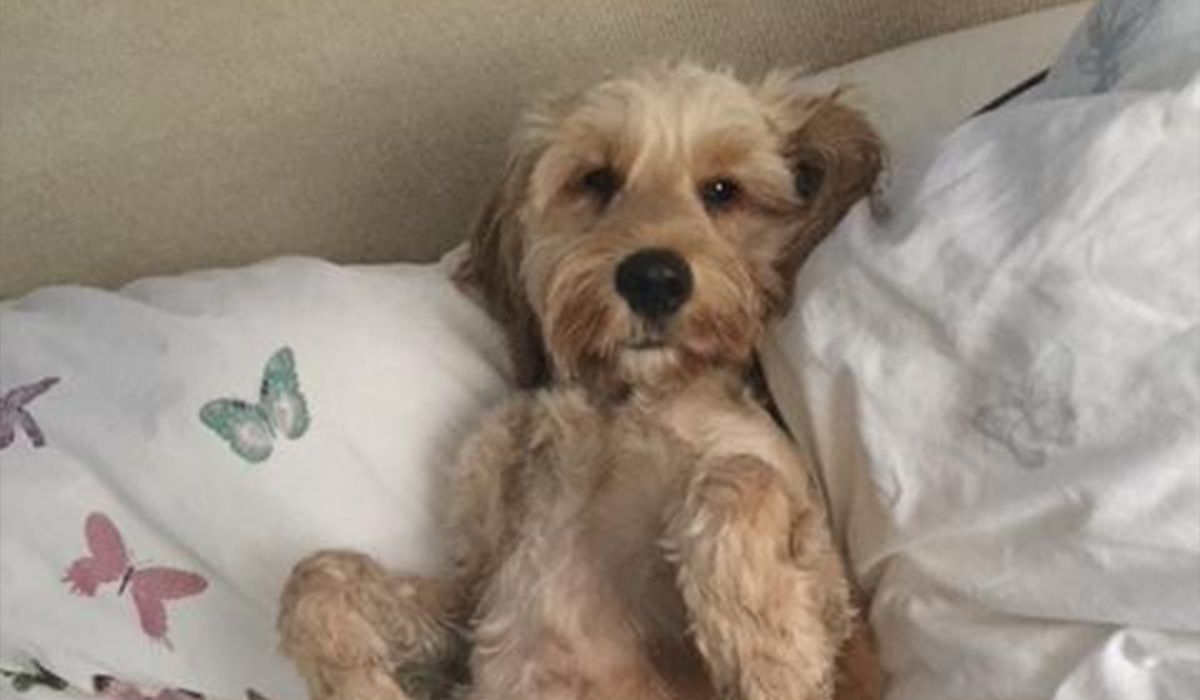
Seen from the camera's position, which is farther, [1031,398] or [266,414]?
[266,414]

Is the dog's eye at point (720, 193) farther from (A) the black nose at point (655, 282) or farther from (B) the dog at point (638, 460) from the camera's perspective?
(A) the black nose at point (655, 282)

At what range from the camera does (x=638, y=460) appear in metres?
1.21

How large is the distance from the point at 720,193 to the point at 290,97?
520mm

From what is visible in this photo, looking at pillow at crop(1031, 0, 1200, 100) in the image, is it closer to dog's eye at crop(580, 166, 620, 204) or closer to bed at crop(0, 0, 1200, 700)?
bed at crop(0, 0, 1200, 700)

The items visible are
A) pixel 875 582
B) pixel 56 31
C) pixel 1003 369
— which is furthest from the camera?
pixel 56 31

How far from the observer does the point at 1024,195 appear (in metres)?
1.03

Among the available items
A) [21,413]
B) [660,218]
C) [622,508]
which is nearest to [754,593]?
[622,508]

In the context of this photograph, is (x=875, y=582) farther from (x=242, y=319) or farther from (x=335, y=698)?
(x=242, y=319)

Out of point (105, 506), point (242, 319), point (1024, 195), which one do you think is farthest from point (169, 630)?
point (1024, 195)

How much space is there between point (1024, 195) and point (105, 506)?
776mm

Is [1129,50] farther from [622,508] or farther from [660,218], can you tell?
[622,508]

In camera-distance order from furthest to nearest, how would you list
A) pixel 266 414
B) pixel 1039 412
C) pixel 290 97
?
pixel 290 97, pixel 266 414, pixel 1039 412

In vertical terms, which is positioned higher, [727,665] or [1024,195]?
[1024,195]

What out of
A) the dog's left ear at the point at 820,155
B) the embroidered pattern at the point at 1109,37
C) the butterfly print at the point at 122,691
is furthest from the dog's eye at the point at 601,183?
the butterfly print at the point at 122,691
